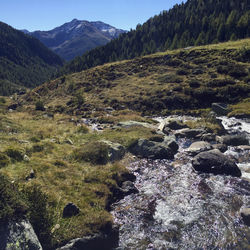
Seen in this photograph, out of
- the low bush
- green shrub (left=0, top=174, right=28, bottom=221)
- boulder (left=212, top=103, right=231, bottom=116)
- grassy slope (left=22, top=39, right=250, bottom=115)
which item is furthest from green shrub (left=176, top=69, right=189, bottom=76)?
green shrub (left=0, top=174, right=28, bottom=221)

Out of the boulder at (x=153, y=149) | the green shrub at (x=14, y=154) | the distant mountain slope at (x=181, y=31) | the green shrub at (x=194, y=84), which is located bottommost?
the boulder at (x=153, y=149)

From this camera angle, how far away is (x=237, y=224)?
1204 cm

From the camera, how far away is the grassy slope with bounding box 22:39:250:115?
4569 centimetres

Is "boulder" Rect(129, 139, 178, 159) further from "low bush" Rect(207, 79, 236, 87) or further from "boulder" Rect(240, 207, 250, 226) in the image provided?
"low bush" Rect(207, 79, 236, 87)

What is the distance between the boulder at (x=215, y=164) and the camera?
698 inches

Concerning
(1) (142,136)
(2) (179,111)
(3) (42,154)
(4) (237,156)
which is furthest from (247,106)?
(3) (42,154)

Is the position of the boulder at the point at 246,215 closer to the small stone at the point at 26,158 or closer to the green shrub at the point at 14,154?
the small stone at the point at 26,158

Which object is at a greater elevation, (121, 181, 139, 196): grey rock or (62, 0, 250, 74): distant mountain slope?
(62, 0, 250, 74): distant mountain slope

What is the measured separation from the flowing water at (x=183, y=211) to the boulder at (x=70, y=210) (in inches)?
99.0

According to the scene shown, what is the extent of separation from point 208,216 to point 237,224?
1.57 m

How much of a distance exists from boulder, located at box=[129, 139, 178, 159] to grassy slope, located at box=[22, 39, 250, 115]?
21.0 meters

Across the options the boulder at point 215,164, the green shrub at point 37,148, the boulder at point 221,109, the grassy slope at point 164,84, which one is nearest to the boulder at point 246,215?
the boulder at point 215,164

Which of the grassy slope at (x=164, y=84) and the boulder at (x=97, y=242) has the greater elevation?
the grassy slope at (x=164, y=84)

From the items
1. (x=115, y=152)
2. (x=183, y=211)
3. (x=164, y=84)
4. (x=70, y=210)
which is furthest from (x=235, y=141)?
(x=164, y=84)
